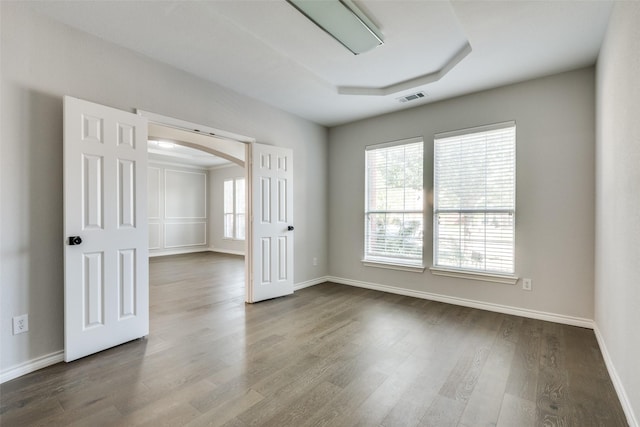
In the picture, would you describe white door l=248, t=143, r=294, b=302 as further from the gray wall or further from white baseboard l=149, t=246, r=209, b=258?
white baseboard l=149, t=246, r=209, b=258

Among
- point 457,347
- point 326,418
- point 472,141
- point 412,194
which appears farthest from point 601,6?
point 326,418

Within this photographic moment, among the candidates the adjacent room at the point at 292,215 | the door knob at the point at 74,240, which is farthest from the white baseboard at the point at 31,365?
the door knob at the point at 74,240

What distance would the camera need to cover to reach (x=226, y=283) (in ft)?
16.4

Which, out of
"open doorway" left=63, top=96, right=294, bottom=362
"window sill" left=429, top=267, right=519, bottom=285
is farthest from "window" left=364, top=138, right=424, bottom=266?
"open doorway" left=63, top=96, right=294, bottom=362

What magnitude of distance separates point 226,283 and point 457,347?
3732 mm

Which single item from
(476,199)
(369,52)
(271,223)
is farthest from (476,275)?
(369,52)

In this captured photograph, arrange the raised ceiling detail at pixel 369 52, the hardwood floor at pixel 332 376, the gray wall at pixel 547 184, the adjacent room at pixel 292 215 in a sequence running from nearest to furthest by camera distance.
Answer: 1. the hardwood floor at pixel 332 376
2. the adjacent room at pixel 292 215
3. the raised ceiling detail at pixel 369 52
4. the gray wall at pixel 547 184

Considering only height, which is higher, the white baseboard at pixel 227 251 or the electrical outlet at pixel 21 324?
the electrical outlet at pixel 21 324

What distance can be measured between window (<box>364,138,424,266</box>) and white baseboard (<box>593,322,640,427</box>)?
6.52ft

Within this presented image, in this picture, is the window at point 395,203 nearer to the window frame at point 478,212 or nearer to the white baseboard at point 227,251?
the window frame at point 478,212

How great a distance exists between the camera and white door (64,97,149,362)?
228 centimetres

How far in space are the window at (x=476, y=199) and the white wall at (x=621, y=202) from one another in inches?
34.2

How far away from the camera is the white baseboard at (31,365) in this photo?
2045 mm

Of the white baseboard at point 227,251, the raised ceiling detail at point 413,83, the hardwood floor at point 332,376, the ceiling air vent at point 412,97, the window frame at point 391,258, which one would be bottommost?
the white baseboard at point 227,251
